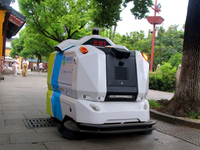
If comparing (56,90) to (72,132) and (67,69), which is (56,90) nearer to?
(67,69)

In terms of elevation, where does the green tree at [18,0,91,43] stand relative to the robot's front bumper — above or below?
above

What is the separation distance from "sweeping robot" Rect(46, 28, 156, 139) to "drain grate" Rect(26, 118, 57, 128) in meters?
0.65

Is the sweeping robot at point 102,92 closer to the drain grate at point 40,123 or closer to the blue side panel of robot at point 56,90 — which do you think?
the blue side panel of robot at point 56,90

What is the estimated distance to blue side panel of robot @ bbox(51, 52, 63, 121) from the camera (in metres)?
4.91

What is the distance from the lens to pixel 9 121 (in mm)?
5289

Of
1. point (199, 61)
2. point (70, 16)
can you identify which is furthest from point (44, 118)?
point (70, 16)

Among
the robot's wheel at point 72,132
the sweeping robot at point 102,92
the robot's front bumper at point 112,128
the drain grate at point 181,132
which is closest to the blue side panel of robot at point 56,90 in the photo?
the sweeping robot at point 102,92

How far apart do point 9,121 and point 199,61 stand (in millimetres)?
5319

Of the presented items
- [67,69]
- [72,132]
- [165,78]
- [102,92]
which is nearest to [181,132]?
[102,92]

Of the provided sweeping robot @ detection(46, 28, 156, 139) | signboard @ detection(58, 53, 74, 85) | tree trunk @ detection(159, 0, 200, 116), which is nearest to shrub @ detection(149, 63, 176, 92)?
tree trunk @ detection(159, 0, 200, 116)

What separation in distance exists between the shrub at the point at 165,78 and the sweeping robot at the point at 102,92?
10.5 m

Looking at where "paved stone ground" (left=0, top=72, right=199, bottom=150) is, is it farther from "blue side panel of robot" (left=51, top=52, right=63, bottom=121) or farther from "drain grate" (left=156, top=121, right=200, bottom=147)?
"blue side panel of robot" (left=51, top=52, right=63, bottom=121)

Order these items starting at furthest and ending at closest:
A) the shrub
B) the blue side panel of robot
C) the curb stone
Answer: the shrub
the curb stone
the blue side panel of robot

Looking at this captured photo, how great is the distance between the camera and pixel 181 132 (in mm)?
5191
